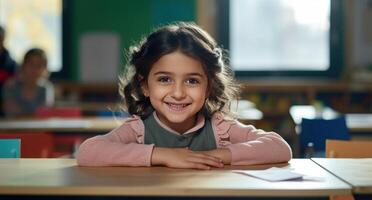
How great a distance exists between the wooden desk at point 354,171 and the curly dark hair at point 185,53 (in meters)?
0.45

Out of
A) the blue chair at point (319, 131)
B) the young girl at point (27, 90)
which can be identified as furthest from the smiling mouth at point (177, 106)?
the young girl at point (27, 90)

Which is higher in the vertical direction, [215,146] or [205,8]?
[205,8]

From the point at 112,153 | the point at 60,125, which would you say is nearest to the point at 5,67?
the point at 60,125

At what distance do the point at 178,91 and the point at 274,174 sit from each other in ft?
1.72

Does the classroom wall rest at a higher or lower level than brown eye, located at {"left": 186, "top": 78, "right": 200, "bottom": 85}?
higher

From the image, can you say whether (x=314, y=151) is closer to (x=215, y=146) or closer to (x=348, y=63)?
(x=215, y=146)

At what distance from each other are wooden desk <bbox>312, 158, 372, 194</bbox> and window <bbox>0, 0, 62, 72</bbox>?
5.58 meters

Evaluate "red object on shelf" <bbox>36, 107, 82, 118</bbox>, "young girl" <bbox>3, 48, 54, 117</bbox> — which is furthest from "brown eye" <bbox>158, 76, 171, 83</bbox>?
"young girl" <bbox>3, 48, 54, 117</bbox>

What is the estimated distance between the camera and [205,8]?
23.9 ft

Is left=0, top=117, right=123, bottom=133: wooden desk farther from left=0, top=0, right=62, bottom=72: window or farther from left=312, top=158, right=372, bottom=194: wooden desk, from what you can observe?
left=0, top=0, right=62, bottom=72: window

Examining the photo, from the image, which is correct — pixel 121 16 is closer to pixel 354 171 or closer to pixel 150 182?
pixel 354 171

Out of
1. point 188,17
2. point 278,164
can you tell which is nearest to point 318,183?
point 278,164

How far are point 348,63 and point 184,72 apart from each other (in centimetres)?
523

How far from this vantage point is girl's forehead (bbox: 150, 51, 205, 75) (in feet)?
7.70
